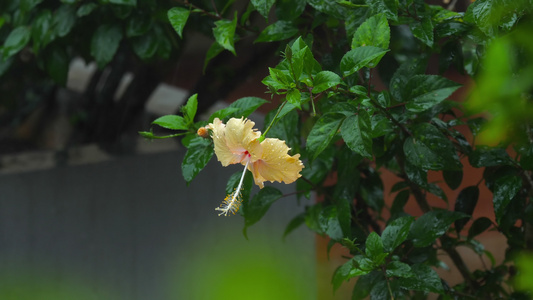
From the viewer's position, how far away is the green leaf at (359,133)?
87 centimetres

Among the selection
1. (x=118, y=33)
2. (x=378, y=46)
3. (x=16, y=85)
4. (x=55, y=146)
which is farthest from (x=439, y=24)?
(x=55, y=146)

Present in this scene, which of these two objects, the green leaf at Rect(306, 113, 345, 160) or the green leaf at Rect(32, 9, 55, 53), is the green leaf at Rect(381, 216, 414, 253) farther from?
the green leaf at Rect(32, 9, 55, 53)

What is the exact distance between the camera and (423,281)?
3.37 ft

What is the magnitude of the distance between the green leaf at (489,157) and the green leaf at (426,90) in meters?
0.23

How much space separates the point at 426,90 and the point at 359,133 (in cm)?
17

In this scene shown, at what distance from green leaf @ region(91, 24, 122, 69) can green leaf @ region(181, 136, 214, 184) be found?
25.0 inches

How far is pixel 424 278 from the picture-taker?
3.41ft

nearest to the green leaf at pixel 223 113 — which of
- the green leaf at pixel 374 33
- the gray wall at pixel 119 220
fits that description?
the green leaf at pixel 374 33

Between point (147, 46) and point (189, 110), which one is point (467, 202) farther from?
point (147, 46)

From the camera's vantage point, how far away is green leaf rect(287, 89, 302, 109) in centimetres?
83

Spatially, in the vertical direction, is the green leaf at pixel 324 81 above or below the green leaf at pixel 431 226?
above

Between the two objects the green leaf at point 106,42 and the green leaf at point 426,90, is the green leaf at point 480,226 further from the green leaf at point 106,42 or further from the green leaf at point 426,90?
the green leaf at point 106,42

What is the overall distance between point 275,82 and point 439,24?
38 centimetres

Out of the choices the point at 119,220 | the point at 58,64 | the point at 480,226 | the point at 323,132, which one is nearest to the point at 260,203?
the point at 323,132
